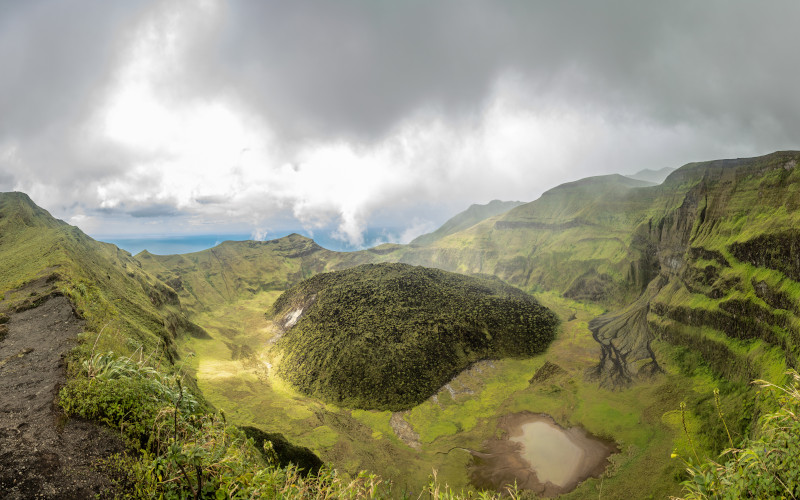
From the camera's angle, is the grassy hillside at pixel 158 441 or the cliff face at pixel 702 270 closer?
the grassy hillside at pixel 158 441

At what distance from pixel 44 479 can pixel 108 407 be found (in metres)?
1.93

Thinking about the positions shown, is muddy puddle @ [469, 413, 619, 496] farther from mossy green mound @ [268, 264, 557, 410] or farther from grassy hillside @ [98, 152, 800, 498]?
mossy green mound @ [268, 264, 557, 410]

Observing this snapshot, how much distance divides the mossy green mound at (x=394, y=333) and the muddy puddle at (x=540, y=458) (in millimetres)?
13543

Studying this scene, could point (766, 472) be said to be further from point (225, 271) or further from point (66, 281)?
point (225, 271)

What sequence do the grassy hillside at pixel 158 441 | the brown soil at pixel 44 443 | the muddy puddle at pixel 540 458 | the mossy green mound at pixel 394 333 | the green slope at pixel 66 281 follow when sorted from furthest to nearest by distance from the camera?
1. the mossy green mound at pixel 394 333
2. the muddy puddle at pixel 540 458
3. the green slope at pixel 66 281
4. the brown soil at pixel 44 443
5. the grassy hillside at pixel 158 441

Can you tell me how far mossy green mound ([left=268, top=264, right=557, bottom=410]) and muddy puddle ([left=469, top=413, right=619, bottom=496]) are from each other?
13543 millimetres

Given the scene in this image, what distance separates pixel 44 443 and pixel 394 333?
2150 inches

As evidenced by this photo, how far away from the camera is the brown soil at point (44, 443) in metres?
6.89

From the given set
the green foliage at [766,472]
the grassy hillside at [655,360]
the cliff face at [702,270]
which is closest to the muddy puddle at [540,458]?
the grassy hillside at [655,360]

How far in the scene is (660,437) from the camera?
131 feet

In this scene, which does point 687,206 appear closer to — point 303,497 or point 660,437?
point 660,437

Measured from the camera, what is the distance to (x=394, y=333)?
6084cm

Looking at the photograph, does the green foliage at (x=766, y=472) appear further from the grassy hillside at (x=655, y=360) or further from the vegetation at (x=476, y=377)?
the grassy hillside at (x=655, y=360)

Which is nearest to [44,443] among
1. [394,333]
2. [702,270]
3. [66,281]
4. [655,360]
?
[66,281]
